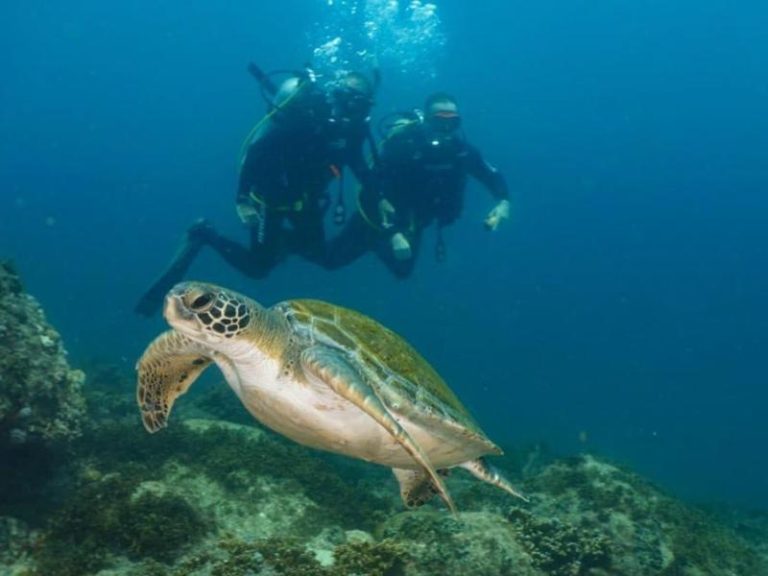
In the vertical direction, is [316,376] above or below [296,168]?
below

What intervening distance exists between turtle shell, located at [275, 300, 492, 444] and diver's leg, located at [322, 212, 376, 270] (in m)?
6.87

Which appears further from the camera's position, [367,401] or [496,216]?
[496,216]

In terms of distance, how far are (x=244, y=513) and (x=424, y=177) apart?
22.8 ft

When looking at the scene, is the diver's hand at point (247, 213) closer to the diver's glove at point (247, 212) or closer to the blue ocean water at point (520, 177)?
the diver's glove at point (247, 212)

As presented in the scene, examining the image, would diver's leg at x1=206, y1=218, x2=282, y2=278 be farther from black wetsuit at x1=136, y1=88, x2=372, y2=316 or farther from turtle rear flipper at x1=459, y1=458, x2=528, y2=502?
turtle rear flipper at x1=459, y1=458, x2=528, y2=502

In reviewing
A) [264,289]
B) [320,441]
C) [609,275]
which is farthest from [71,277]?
[609,275]

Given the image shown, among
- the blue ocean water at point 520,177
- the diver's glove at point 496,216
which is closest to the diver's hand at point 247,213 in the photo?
the diver's glove at point 496,216

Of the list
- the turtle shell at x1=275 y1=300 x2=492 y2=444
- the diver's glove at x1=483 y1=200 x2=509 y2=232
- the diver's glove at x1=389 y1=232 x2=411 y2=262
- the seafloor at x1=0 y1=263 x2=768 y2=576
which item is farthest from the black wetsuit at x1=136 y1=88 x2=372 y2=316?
the turtle shell at x1=275 y1=300 x2=492 y2=444

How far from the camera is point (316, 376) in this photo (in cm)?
345

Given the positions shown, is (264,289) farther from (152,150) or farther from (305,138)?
(152,150)

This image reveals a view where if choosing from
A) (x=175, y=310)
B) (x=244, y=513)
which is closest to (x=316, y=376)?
(x=175, y=310)

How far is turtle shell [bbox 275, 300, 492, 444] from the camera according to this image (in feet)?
12.2

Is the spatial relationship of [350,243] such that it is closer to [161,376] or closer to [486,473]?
[486,473]

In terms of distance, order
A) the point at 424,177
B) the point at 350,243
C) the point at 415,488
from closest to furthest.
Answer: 1. the point at 415,488
2. the point at 424,177
3. the point at 350,243
